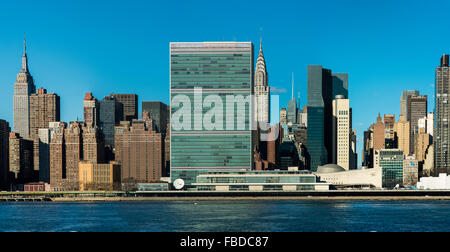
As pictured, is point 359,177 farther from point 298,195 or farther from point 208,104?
point 208,104

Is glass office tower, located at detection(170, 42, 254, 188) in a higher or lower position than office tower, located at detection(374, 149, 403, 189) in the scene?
higher

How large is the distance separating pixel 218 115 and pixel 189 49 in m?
21.8

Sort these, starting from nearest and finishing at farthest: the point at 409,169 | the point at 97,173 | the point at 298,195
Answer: the point at 298,195, the point at 97,173, the point at 409,169

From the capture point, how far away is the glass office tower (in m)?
162

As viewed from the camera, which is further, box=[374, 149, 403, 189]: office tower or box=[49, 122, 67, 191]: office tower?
box=[49, 122, 67, 191]: office tower

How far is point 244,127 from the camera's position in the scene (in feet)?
533

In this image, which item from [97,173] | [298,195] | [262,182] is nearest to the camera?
[298,195]

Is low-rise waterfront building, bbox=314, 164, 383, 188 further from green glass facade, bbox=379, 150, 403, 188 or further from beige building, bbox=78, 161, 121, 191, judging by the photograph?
beige building, bbox=78, 161, 121, 191

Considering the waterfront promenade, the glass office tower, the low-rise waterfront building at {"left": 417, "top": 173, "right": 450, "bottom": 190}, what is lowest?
the waterfront promenade

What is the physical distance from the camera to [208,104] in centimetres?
16212

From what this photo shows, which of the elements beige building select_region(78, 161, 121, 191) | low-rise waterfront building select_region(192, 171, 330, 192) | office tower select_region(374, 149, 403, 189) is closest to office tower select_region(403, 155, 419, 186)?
office tower select_region(374, 149, 403, 189)

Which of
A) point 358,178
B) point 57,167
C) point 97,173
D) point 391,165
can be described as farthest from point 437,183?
point 57,167
